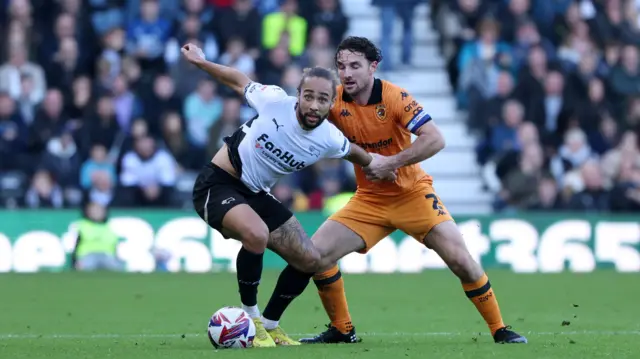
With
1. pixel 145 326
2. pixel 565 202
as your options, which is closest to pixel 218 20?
pixel 565 202

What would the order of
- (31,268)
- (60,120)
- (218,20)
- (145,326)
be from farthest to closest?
(218,20) → (60,120) → (31,268) → (145,326)

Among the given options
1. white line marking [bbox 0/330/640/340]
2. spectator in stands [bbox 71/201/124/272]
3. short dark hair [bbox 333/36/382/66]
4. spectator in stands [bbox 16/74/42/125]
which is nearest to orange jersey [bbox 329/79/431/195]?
short dark hair [bbox 333/36/382/66]

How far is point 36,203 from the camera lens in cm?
1848

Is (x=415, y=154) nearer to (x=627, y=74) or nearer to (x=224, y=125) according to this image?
(x=224, y=125)

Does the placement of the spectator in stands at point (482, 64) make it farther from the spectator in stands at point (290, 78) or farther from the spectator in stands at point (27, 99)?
the spectator in stands at point (27, 99)

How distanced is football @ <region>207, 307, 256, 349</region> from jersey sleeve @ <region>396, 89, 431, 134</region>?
6.03 ft

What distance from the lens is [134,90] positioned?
64.8 ft

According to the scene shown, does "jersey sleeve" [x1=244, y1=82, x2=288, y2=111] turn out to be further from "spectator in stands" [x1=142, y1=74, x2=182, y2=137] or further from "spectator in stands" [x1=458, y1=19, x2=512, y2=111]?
"spectator in stands" [x1=458, y1=19, x2=512, y2=111]

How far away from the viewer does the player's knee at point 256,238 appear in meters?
9.30

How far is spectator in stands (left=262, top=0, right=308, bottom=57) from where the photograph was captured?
805 inches

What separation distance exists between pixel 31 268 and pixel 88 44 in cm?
410

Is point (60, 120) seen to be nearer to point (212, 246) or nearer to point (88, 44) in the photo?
point (88, 44)

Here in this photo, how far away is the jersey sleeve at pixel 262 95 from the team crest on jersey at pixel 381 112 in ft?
2.40

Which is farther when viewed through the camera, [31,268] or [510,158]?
[510,158]
